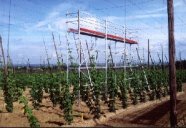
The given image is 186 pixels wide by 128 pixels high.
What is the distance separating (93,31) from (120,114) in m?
5.19

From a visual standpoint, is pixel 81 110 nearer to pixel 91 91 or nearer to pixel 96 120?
pixel 91 91

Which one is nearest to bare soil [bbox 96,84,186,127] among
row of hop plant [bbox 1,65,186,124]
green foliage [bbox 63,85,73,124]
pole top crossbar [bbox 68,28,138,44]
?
row of hop plant [bbox 1,65,186,124]

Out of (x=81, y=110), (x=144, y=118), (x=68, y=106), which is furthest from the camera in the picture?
(x=81, y=110)

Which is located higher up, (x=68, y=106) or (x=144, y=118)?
(x=68, y=106)

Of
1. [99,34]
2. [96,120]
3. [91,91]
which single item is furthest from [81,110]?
[99,34]

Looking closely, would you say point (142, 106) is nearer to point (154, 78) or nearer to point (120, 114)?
point (120, 114)

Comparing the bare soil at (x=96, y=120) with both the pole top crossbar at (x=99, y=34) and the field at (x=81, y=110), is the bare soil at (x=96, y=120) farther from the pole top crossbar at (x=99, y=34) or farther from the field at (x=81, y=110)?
the pole top crossbar at (x=99, y=34)

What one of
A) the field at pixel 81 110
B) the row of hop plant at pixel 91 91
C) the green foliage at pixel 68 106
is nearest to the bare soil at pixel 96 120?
the field at pixel 81 110

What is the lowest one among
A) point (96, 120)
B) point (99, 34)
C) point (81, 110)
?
point (96, 120)

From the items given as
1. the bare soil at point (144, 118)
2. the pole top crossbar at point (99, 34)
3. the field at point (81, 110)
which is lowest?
the bare soil at point (144, 118)

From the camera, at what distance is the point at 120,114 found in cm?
2002

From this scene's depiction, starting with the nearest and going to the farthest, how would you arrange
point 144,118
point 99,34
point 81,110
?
point 144,118 < point 81,110 < point 99,34

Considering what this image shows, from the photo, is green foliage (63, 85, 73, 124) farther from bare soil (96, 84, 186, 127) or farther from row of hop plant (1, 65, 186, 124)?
bare soil (96, 84, 186, 127)

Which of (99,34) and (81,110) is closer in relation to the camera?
(81,110)
